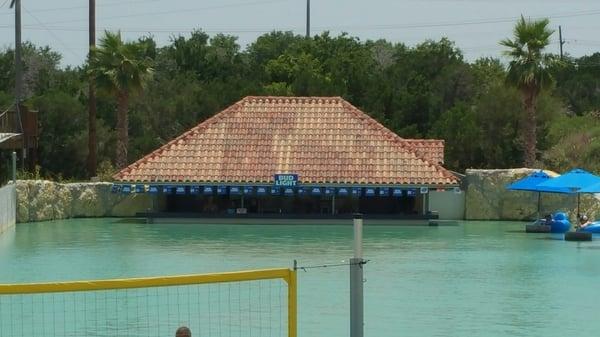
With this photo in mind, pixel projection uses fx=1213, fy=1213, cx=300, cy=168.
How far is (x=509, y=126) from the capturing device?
54.5 meters

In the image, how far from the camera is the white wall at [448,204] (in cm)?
4931

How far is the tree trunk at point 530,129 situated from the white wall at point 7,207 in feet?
68.3

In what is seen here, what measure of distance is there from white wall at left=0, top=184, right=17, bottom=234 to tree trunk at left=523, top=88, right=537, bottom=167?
20824 millimetres

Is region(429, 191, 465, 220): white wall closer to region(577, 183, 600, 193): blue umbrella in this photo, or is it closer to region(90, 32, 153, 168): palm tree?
region(577, 183, 600, 193): blue umbrella

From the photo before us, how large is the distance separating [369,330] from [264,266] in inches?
390

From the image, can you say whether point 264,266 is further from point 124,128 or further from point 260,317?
point 124,128

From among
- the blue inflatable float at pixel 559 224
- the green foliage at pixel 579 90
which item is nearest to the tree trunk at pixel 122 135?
the blue inflatable float at pixel 559 224

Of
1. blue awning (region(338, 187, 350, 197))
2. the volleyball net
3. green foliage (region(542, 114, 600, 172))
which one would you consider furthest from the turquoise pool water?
green foliage (region(542, 114, 600, 172))

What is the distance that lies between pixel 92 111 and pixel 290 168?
402 inches

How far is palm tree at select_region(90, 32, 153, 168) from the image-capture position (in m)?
51.1

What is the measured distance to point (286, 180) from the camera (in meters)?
45.5

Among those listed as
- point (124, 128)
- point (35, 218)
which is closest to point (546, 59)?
point (124, 128)

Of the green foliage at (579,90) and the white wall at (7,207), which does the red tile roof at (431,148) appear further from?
the green foliage at (579,90)

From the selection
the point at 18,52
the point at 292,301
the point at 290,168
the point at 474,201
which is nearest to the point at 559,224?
the point at 474,201
